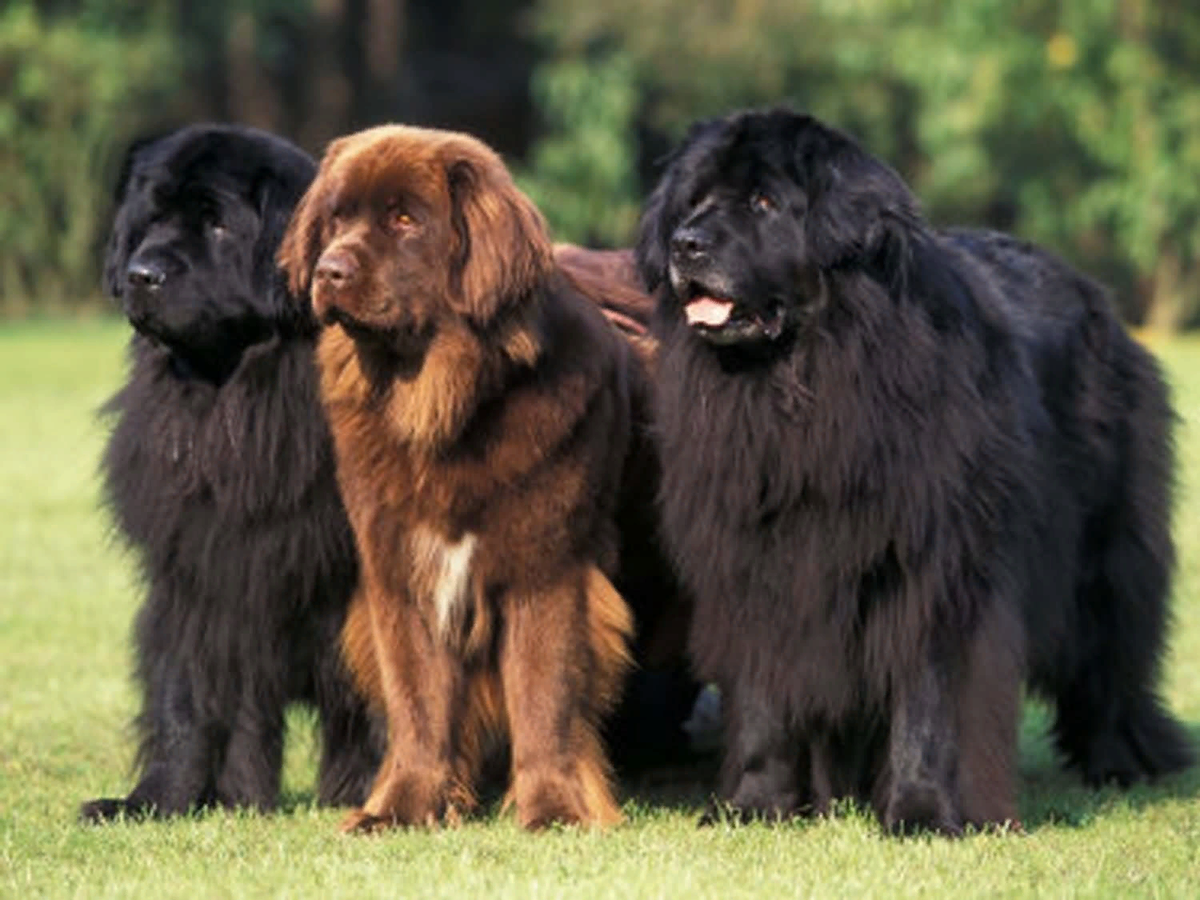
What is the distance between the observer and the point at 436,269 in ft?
19.4

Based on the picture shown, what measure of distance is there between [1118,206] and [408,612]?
27.1 meters

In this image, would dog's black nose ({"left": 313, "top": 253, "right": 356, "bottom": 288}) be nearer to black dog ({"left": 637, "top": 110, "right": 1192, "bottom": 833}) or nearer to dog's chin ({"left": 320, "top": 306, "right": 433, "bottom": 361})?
dog's chin ({"left": 320, "top": 306, "right": 433, "bottom": 361})

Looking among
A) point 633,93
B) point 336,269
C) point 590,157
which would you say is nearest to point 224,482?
point 336,269

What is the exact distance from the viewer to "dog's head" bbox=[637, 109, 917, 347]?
5.97 meters

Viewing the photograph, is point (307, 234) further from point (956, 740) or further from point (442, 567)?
Answer: point (956, 740)

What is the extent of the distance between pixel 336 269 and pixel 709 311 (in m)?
0.97

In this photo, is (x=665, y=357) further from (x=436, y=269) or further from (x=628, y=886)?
(x=628, y=886)

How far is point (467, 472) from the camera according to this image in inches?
238

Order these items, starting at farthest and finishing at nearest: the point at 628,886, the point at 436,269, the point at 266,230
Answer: the point at 266,230 → the point at 436,269 → the point at 628,886

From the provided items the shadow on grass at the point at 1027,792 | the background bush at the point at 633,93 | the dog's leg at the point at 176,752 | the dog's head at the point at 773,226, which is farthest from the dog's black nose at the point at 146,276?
the background bush at the point at 633,93

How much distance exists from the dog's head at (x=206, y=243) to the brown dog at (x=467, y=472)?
261 mm

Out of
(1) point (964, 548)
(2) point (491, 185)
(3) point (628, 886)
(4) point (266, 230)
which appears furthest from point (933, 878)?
(4) point (266, 230)

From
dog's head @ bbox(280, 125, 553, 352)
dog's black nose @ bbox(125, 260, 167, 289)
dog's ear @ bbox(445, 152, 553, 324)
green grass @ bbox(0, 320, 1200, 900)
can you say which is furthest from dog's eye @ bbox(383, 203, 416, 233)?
green grass @ bbox(0, 320, 1200, 900)

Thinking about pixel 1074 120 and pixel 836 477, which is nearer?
pixel 836 477
